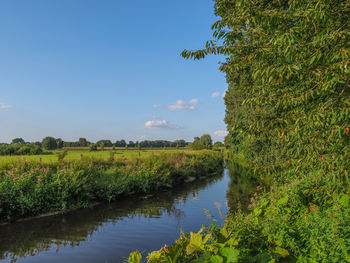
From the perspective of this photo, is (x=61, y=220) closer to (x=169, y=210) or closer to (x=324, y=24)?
(x=169, y=210)

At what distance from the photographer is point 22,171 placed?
492 inches

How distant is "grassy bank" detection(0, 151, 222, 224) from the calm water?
0.75 m

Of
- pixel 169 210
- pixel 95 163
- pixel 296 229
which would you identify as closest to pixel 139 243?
pixel 169 210

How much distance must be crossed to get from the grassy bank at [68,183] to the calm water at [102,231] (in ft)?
2.45

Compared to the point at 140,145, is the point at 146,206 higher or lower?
lower

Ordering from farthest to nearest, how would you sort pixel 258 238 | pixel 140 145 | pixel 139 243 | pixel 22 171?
1. pixel 140 145
2. pixel 22 171
3. pixel 139 243
4. pixel 258 238

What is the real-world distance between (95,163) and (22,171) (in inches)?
214

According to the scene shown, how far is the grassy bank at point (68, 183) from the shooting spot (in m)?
10.7

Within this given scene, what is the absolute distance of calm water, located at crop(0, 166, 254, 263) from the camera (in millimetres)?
7398

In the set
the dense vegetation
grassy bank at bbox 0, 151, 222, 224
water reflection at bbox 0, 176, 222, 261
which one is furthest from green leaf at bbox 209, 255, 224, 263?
grassy bank at bbox 0, 151, 222, 224

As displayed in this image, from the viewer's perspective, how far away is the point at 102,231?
9422 mm

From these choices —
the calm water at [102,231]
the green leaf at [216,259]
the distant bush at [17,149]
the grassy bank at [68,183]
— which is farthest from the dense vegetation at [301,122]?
the distant bush at [17,149]

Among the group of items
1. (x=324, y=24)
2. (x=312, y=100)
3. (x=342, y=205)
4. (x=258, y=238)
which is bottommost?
(x=258, y=238)

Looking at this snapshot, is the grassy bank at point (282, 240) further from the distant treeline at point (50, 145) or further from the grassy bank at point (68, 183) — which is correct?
the distant treeline at point (50, 145)
